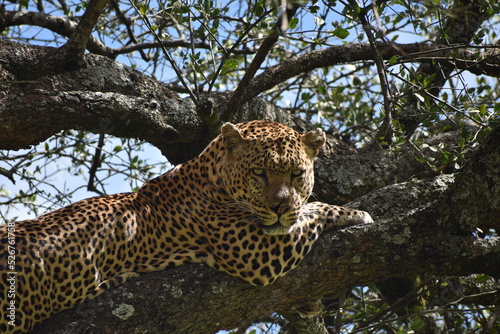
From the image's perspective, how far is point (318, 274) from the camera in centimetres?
603

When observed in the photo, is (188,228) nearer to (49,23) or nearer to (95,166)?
(95,166)

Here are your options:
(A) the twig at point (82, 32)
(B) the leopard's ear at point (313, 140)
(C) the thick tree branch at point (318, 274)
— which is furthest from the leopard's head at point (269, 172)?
(A) the twig at point (82, 32)

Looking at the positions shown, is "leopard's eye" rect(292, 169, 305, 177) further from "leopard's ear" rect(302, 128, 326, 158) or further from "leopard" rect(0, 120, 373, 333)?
"leopard's ear" rect(302, 128, 326, 158)

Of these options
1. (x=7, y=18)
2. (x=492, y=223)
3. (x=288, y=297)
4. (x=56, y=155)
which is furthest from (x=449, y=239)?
(x=56, y=155)

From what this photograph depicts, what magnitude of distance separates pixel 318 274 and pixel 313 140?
1.53 metres

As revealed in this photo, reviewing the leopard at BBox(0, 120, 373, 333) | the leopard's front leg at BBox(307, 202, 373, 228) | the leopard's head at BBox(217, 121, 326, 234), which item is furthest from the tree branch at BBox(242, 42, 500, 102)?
the leopard's front leg at BBox(307, 202, 373, 228)

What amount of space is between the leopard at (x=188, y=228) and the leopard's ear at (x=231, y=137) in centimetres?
1

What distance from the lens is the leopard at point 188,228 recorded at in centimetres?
587

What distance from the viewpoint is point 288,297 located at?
20.0 ft

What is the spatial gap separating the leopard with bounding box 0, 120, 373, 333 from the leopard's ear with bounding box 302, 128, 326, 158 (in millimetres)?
11

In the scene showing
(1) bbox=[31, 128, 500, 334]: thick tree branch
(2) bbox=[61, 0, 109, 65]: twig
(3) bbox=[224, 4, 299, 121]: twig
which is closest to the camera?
(1) bbox=[31, 128, 500, 334]: thick tree branch

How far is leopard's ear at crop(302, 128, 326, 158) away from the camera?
6.82 metres

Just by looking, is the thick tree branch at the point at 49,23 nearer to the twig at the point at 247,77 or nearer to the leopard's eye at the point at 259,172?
the twig at the point at 247,77

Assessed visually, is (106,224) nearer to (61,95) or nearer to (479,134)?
(61,95)
